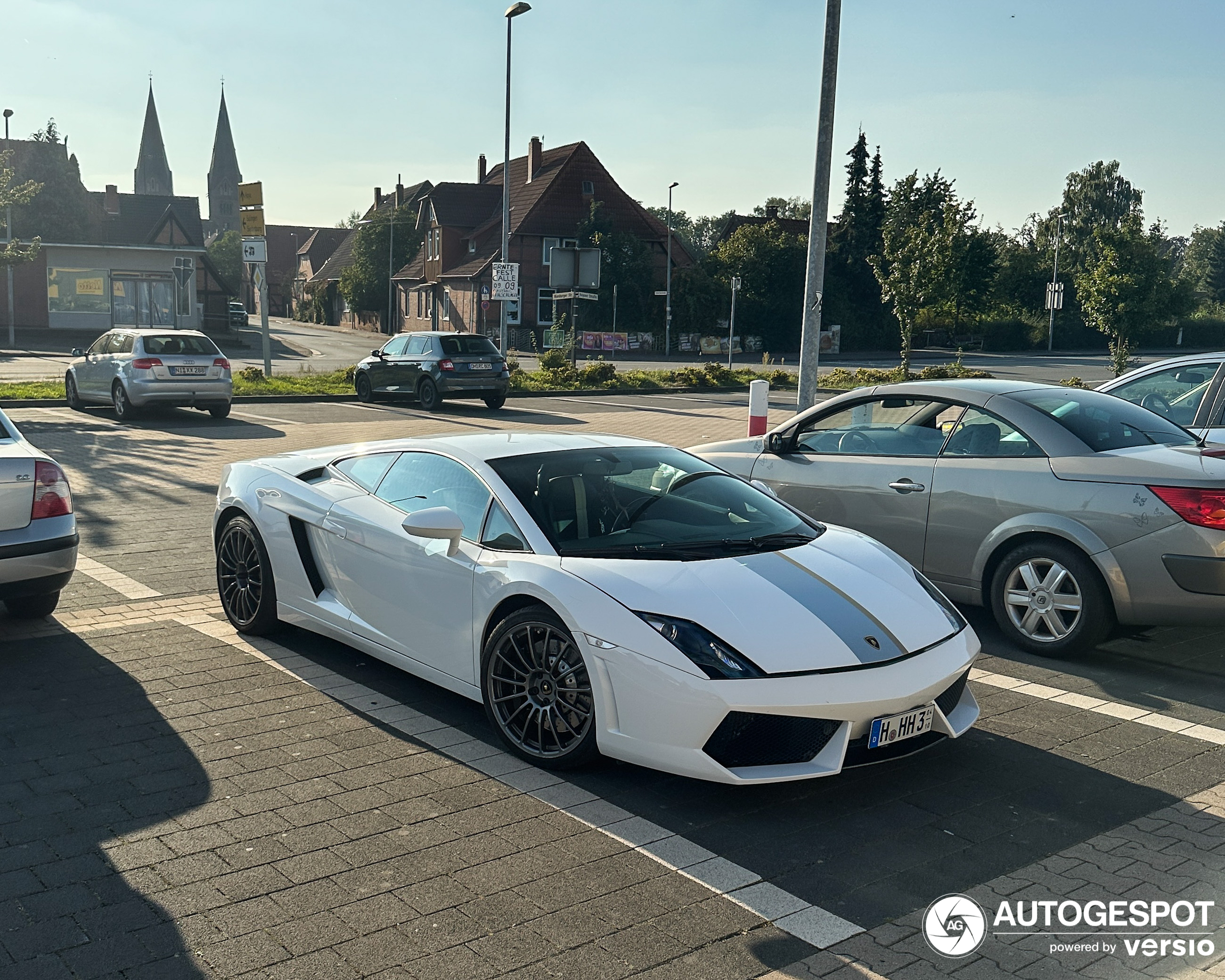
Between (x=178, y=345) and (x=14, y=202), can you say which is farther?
(x=14, y=202)

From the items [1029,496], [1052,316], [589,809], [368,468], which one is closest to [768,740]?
[589,809]

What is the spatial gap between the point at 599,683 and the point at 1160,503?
Result: 3.42m

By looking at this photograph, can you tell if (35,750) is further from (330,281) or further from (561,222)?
(330,281)

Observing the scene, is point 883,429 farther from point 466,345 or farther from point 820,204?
point 466,345

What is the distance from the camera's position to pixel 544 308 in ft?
202

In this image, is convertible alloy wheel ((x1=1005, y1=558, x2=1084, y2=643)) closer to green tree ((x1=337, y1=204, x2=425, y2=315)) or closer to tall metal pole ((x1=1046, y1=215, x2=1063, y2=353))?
tall metal pole ((x1=1046, y1=215, x2=1063, y2=353))

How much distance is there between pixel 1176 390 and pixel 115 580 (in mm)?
8237

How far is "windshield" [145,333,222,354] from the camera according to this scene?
19297 millimetres

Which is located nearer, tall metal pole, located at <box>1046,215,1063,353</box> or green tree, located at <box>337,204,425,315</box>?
tall metal pole, located at <box>1046,215,1063,353</box>

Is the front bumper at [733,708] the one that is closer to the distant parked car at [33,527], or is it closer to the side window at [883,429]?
the side window at [883,429]

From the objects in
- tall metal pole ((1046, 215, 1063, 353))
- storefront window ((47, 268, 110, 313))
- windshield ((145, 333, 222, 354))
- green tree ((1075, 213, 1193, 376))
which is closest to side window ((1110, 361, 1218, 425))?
windshield ((145, 333, 222, 354))

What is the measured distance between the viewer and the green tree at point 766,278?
60.3 meters

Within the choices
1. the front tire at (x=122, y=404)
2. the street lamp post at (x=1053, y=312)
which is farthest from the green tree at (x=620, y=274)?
the front tire at (x=122, y=404)

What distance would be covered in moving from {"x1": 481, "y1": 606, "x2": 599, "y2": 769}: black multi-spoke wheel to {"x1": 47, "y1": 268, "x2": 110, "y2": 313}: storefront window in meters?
55.4
